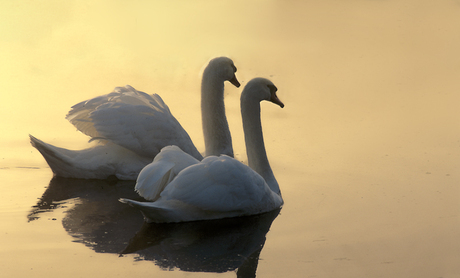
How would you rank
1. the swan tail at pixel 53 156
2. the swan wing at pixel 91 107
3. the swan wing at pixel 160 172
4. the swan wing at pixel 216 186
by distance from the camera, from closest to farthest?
1. the swan wing at pixel 216 186
2. the swan wing at pixel 160 172
3. the swan tail at pixel 53 156
4. the swan wing at pixel 91 107

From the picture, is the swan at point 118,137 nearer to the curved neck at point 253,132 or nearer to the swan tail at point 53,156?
the swan tail at point 53,156

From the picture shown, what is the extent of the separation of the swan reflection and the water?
24mm

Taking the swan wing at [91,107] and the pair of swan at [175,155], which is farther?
the swan wing at [91,107]

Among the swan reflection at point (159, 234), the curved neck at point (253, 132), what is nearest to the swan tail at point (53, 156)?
Answer: the swan reflection at point (159, 234)

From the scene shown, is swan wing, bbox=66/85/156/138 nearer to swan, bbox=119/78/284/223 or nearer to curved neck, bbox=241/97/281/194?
curved neck, bbox=241/97/281/194

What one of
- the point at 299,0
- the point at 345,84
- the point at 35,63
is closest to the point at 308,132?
the point at 345,84

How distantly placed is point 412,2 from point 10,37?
40.0 feet

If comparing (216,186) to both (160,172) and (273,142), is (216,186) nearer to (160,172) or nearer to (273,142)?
(160,172)

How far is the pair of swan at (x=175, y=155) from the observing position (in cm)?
660

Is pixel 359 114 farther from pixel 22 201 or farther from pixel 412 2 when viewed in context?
pixel 412 2

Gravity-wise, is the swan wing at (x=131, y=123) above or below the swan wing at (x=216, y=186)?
above

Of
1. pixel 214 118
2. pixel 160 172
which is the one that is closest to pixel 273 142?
pixel 214 118

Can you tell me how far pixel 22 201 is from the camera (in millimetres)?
7449

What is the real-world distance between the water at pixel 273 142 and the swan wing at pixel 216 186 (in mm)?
261
